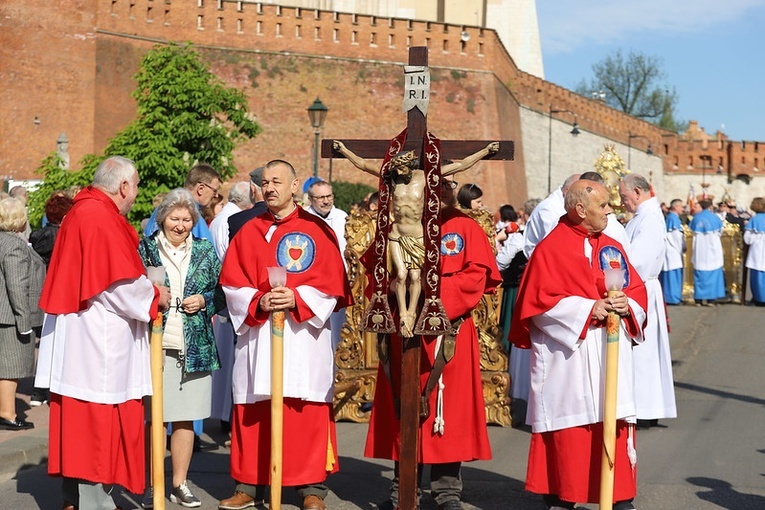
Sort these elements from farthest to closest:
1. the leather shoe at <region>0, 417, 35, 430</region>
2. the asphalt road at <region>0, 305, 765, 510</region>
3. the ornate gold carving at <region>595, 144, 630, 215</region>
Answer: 1. the ornate gold carving at <region>595, 144, 630, 215</region>
2. the leather shoe at <region>0, 417, 35, 430</region>
3. the asphalt road at <region>0, 305, 765, 510</region>

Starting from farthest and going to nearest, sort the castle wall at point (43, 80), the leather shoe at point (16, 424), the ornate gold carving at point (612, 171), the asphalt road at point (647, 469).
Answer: the castle wall at point (43, 80)
the ornate gold carving at point (612, 171)
the leather shoe at point (16, 424)
the asphalt road at point (647, 469)

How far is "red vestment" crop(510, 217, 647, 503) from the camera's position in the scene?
22.0ft

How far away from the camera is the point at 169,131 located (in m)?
30.6

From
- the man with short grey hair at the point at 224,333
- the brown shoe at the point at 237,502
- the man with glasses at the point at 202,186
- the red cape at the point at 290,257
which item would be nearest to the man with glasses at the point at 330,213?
the man with short grey hair at the point at 224,333

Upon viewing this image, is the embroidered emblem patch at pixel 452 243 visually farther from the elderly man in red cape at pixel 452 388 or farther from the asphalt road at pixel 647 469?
the asphalt road at pixel 647 469

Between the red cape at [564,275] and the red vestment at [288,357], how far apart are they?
119 cm

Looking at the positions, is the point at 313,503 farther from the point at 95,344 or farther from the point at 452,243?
the point at 452,243

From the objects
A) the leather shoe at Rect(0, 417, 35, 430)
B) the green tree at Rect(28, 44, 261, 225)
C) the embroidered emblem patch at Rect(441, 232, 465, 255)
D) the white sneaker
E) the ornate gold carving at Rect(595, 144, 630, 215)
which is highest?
the green tree at Rect(28, 44, 261, 225)

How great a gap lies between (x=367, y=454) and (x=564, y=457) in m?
1.27

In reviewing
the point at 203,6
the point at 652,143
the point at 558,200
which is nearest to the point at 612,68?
the point at 652,143

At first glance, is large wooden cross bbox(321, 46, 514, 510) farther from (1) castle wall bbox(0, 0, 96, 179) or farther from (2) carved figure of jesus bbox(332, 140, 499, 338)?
(1) castle wall bbox(0, 0, 96, 179)

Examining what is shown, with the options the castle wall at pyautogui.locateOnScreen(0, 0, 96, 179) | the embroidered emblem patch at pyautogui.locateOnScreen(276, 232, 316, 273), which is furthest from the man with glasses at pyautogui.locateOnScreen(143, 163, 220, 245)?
the castle wall at pyautogui.locateOnScreen(0, 0, 96, 179)

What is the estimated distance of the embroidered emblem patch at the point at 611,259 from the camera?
6.88m

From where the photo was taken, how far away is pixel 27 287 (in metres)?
10.2
